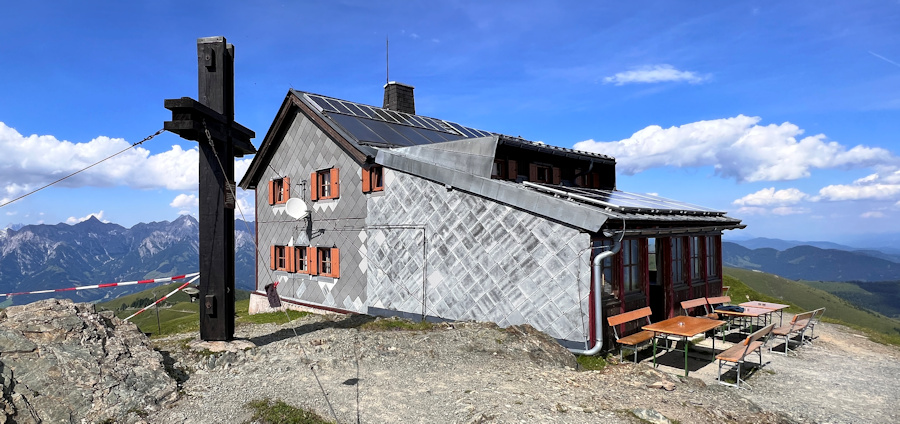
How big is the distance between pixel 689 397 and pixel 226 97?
9.15 meters

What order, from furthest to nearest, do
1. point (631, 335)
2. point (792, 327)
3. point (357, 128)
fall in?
point (357, 128) → point (792, 327) → point (631, 335)

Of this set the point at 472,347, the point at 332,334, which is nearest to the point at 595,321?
the point at 472,347

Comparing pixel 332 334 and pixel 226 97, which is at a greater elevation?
pixel 226 97

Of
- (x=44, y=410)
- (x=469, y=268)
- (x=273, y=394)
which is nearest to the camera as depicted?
(x=44, y=410)

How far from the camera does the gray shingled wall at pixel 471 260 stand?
915cm

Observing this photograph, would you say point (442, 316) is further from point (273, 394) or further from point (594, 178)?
point (594, 178)

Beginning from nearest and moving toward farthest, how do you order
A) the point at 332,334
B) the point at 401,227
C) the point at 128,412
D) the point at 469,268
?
1. the point at 128,412
2. the point at 332,334
3. the point at 469,268
4. the point at 401,227

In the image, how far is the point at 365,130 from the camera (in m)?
14.8

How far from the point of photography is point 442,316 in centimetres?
1141

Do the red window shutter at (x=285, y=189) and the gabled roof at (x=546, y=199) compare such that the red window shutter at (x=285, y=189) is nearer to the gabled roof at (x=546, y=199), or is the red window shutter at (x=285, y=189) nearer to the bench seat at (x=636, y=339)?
the gabled roof at (x=546, y=199)

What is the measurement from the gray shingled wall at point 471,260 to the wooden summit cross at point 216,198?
4.62 meters

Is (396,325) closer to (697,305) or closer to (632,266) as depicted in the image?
(632,266)

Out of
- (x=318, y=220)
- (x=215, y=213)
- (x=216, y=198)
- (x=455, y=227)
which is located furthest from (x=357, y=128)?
(x=215, y=213)

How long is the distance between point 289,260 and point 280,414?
11825mm
